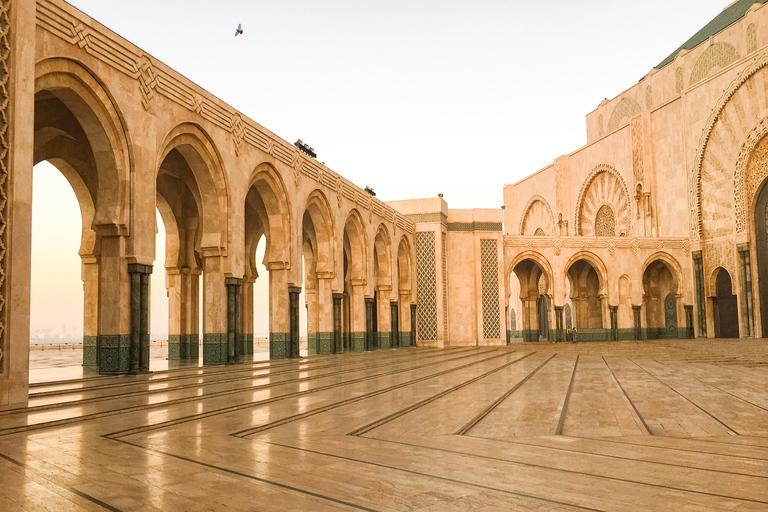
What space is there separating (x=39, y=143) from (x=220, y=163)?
3012 mm

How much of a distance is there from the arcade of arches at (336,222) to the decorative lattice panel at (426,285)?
51 mm

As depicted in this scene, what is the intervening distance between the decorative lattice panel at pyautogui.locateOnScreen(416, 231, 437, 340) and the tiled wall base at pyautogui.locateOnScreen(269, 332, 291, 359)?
907 centimetres

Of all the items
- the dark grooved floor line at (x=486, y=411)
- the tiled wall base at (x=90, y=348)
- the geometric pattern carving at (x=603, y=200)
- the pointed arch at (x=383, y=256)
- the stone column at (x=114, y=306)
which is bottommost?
the dark grooved floor line at (x=486, y=411)

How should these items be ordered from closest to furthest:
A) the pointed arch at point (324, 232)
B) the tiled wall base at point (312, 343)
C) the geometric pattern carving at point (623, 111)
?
the pointed arch at point (324, 232)
the tiled wall base at point (312, 343)
the geometric pattern carving at point (623, 111)

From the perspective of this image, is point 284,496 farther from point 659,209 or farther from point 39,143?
point 659,209

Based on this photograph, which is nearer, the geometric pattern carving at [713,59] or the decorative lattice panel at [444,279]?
the decorative lattice panel at [444,279]

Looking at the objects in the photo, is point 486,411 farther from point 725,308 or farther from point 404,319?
point 725,308

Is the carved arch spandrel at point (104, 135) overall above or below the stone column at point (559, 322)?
above

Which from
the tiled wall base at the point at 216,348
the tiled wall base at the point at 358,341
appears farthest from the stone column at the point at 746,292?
the tiled wall base at the point at 216,348

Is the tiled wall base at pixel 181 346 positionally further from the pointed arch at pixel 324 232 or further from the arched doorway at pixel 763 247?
the arched doorway at pixel 763 247

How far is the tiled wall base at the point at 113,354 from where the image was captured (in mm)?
8477

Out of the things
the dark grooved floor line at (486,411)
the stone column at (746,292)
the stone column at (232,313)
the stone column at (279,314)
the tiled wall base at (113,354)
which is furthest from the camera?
the stone column at (746,292)

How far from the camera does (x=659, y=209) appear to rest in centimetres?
2527

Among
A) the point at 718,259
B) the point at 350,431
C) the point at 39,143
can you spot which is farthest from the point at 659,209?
the point at 350,431
